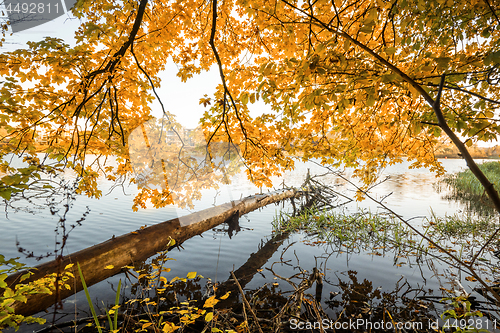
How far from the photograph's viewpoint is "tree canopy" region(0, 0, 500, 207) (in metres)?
2.15

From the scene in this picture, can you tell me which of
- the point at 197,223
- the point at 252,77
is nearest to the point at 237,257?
the point at 197,223

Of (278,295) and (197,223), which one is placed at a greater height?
(197,223)

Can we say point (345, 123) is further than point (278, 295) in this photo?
Yes

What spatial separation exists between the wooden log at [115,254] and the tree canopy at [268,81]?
725mm

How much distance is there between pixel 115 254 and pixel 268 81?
353 cm

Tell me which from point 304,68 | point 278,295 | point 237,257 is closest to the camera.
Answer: point 304,68

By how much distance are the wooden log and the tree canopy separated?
725 millimetres

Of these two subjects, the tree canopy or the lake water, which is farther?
the lake water

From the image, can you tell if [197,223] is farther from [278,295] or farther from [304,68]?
[304,68]

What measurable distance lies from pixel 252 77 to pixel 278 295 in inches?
150

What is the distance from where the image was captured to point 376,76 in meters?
1.76

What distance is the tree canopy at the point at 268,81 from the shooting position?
215cm

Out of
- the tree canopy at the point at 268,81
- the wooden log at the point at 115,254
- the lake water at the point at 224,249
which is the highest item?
the tree canopy at the point at 268,81

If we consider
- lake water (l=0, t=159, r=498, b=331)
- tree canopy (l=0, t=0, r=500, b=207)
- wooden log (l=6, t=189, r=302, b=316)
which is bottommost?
lake water (l=0, t=159, r=498, b=331)
